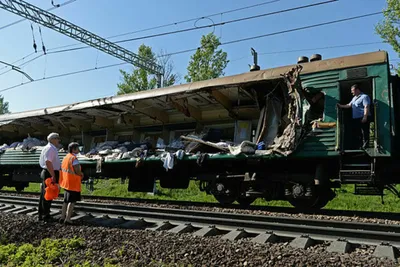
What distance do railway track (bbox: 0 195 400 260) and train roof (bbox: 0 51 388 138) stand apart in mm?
3192

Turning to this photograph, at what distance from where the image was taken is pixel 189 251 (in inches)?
167

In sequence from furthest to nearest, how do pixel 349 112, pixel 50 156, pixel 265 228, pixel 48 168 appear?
pixel 349 112 → pixel 50 156 → pixel 48 168 → pixel 265 228

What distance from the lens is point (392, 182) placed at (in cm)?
691

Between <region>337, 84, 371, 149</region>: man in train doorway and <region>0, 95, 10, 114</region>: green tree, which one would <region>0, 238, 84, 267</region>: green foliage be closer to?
<region>337, 84, 371, 149</region>: man in train doorway

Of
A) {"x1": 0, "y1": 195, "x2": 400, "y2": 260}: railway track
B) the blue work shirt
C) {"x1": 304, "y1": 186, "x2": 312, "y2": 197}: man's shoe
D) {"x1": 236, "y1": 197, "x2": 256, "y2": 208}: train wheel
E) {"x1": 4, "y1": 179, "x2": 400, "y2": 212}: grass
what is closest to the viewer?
{"x1": 0, "y1": 195, "x2": 400, "y2": 260}: railway track

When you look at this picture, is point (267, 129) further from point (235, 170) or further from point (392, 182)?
point (392, 182)

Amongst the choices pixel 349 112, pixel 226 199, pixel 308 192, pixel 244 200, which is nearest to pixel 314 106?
pixel 349 112

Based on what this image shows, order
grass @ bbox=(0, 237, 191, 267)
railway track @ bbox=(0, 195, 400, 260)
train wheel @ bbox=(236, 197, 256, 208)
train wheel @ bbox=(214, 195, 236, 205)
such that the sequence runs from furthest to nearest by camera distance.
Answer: train wheel @ bbox=(236, 197, 256, 208) < train wheel @ bbox=(214, 195, 236, 205) < railway track @ bbox=(0, 195, 400, 260) < grass @ bbox=(0, 237, 191, 267)

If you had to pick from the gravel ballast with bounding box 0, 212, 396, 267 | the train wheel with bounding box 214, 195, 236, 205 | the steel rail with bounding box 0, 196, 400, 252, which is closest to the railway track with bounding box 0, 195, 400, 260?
the steel rail with bounding box 0, 196, 400, 252

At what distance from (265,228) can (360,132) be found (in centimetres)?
336

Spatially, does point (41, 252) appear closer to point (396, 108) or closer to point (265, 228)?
point (265, 228)

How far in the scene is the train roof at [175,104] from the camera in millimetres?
7891

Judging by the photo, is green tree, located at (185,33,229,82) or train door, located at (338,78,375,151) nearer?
train door, located at (338,78,375,151)

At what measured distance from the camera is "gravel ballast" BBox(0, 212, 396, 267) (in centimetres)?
376
